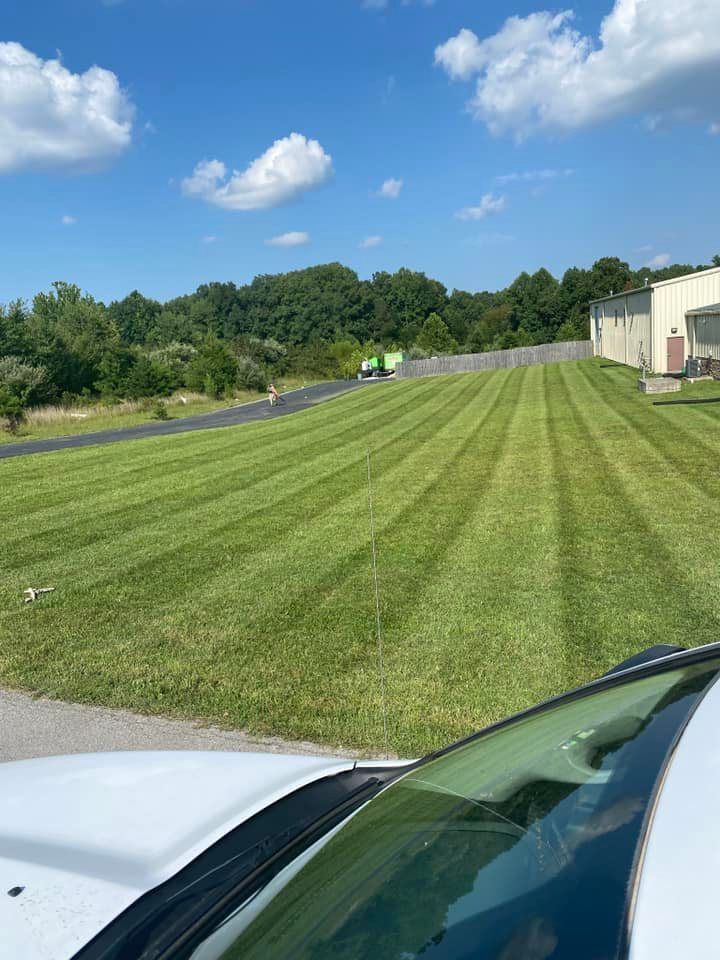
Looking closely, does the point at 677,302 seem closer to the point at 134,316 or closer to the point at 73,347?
the point at 73,347

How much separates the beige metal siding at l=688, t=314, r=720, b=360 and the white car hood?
25.6 meters

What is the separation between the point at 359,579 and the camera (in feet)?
26.2

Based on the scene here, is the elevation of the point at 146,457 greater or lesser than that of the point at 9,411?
lesser

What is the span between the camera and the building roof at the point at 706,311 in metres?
24.8

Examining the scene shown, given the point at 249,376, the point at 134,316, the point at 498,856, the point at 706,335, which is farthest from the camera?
the point at 134,316

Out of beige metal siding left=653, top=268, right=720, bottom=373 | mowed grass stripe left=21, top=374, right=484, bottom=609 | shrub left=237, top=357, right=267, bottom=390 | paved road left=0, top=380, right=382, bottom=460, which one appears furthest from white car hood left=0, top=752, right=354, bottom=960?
shrub left=237, top=357, right=267, bottom=390

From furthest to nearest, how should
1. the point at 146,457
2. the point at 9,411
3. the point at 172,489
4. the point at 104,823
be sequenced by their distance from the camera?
the point at 9,411, the point at 146,457, the point at 172,489, the point at 104,823

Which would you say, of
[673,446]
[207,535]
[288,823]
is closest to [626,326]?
[673,446]

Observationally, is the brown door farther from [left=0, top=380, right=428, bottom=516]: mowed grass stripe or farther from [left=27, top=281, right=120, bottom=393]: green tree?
[left=27, top=281, right=120, bottom=393]: green tree

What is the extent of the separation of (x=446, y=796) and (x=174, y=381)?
47.4m

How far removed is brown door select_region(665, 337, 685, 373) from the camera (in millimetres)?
29031

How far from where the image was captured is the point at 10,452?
76.5 ft

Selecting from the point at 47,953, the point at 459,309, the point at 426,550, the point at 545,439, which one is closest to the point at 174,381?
the point at 545,439

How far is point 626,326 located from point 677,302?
7800 millimetres
